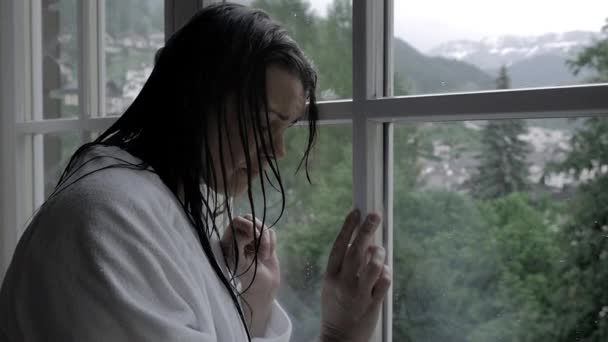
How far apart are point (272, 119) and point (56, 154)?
3.50 feet

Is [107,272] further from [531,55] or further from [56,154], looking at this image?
[56,154]

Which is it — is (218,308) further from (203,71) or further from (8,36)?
(8,36)

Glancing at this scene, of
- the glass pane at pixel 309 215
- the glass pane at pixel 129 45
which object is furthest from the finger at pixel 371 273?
the glass pane at pixel 129 45

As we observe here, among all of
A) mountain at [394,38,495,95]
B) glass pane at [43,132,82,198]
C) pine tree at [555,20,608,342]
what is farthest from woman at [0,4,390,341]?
glass pane at [43,132,82,198]

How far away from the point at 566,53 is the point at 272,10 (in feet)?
1.73

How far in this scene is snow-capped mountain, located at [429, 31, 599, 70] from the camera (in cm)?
72

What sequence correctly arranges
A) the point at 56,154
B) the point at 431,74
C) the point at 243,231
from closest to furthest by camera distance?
the point at 431,74
the point at 243,231
the point at 56,154

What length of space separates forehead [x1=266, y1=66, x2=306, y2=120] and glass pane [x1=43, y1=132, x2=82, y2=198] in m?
0.91

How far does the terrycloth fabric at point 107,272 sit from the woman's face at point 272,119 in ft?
0.35

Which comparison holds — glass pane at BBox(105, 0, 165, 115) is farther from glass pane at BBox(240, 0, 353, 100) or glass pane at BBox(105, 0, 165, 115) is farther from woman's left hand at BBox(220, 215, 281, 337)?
woman's left hand at BBox(220, 215, 281, 337)

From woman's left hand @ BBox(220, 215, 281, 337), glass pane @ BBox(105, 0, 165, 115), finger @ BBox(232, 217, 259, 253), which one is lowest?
woman's left hand @ BBox(220, 215, 281, 337)

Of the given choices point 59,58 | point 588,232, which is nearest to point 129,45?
point 59,58

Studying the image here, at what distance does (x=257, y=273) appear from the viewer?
3.32 ft

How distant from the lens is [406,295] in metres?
0.91
